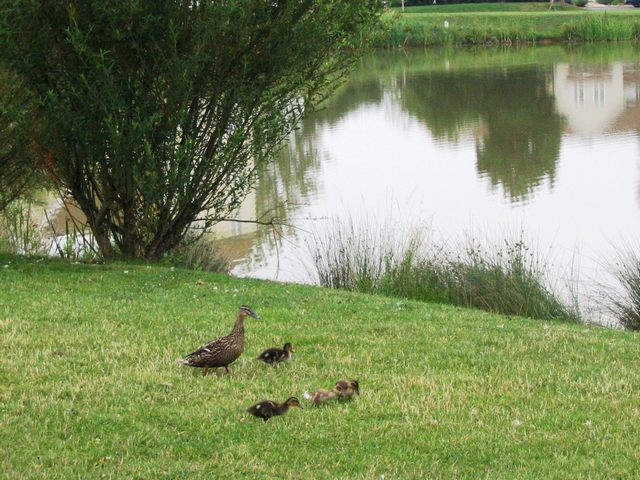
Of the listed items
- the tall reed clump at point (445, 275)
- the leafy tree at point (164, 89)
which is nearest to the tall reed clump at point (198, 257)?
the leafy tree at point (164, 89)

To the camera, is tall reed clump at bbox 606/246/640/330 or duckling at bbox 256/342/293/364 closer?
duckling at bbox 256/342/293/364

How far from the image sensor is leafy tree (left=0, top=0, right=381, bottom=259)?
13.1 meters

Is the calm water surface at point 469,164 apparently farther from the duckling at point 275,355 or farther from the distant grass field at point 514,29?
the distant grass field at point 514,29

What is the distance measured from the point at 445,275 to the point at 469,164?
15.2 meters

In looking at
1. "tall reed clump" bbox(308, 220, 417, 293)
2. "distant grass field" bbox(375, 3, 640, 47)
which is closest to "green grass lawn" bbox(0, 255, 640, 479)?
"tall reed clump" bbox(308, 220, 417, 293)

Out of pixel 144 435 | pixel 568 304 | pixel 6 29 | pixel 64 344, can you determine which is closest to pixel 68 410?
pixel 144 435

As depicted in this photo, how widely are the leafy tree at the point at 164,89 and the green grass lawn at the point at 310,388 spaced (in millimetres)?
2585

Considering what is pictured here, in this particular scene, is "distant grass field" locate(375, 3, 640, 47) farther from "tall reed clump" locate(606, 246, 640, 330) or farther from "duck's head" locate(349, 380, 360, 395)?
"duck's head" locate(349, 380, 360, 395)

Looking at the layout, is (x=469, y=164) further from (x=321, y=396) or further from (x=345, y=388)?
(x=321, y=396)

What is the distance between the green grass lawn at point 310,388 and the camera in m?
6.38

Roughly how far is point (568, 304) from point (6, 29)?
8271mm

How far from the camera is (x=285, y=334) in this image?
31.8 ft

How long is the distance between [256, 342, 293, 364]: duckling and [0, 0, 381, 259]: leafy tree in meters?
5.37

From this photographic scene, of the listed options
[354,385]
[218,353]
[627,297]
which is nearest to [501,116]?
[627,297]
